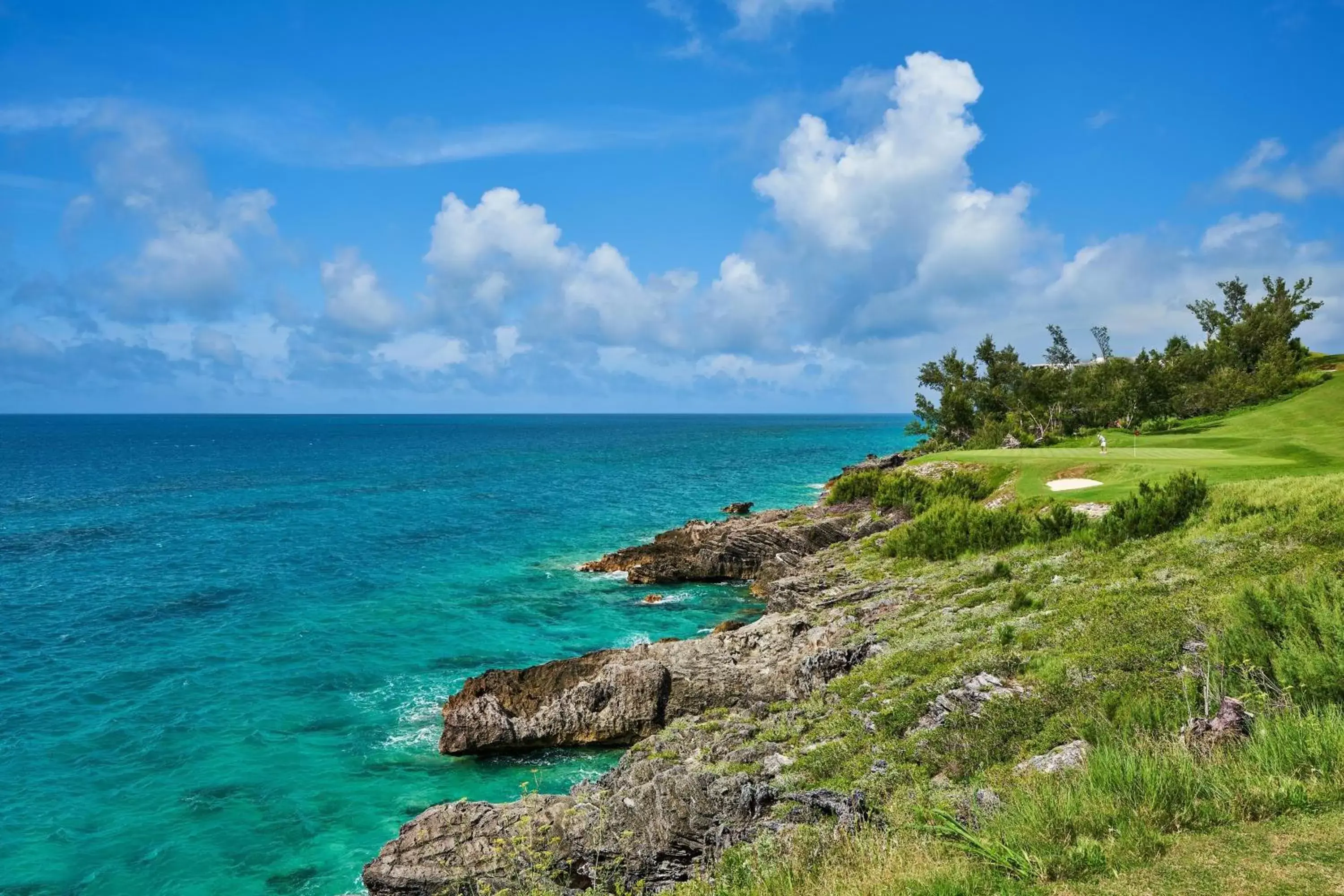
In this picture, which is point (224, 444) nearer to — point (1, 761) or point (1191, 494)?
point (1, 761)

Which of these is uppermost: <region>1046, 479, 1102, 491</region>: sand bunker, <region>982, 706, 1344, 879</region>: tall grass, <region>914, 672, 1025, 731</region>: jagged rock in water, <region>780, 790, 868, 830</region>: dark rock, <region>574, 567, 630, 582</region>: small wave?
<region>1046, 479, 1102, 491</region>: sand bunker

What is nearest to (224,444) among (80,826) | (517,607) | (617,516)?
(617,516)

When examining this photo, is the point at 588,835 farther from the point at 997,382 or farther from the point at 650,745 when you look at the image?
the point at 997,382

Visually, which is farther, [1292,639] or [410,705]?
[410,705]

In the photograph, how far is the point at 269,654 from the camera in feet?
98.5

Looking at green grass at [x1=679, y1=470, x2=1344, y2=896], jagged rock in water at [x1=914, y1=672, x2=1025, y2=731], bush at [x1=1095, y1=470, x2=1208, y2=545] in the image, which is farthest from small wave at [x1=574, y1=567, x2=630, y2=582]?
jagged rock in water at [x1=914, y1=672, x2=1025, y2=731]

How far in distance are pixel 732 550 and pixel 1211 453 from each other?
26.5 m

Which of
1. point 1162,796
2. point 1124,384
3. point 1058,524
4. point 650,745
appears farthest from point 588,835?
point 1124,384

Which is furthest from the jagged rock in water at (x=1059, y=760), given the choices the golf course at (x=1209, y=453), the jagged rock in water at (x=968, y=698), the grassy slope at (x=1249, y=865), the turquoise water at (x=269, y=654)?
the golf course at (x=1209, y=453)

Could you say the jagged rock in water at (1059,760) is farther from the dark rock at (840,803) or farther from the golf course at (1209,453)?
the golf course at (1209,453)

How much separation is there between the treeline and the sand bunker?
3354cm

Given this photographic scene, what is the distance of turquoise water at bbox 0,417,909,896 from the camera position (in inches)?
707

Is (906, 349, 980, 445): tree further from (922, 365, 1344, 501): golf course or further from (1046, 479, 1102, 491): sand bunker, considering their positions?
(1046, 479, 1102, 491): sand bunker

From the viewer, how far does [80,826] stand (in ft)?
60.6
